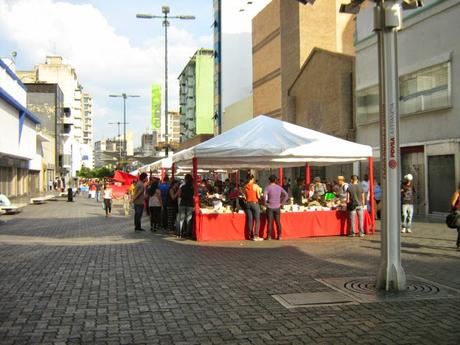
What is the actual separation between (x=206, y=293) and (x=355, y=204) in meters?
7.89

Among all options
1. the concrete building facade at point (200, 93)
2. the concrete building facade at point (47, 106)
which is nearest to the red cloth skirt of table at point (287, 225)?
the concrete building facade at point (47, 106)

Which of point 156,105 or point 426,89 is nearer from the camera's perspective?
point 426,89

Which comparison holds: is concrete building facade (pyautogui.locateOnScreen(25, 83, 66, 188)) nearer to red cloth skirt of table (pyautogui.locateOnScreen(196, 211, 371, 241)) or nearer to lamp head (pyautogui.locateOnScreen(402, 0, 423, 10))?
red cloth skirt of table (pyautogui.locateOnScreen(196, 211, 371, 241))

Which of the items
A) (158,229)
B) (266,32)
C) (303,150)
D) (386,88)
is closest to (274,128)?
(303,150)

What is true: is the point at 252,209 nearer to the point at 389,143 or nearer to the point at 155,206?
the point at 155,206

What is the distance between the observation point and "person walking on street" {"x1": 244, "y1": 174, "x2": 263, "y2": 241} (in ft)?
44.2

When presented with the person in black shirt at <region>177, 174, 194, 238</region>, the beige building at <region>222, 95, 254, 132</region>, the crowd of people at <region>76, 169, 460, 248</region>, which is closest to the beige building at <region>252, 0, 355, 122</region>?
the beige building at <region>222, 95, 254, 132</region>

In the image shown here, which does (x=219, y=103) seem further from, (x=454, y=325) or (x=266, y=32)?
(x=454, y=325)

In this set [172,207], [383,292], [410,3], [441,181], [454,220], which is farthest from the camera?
[441,181]

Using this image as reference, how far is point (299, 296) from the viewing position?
707cm

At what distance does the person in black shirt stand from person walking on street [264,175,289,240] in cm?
206

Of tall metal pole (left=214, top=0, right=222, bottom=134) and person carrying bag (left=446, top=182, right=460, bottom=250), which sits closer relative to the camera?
person carrying bag (left=446, top=182, right=460, bottom=250)

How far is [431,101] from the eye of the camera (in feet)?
67.5

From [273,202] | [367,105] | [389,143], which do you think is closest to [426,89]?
[367,105]
